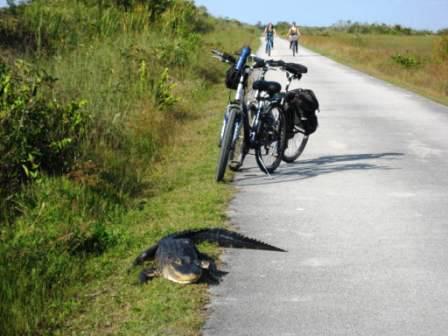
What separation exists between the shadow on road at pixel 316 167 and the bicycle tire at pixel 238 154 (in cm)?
14

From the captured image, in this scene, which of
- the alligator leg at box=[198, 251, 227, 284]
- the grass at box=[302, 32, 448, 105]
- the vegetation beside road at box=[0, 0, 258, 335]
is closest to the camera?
the vegetation beside road at box=[0, 0, 258, 335]

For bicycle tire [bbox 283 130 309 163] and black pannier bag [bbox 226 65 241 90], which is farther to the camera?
bicycle tire [bbox 283 130 309 163]

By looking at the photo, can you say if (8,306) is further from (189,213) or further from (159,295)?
(189,213)

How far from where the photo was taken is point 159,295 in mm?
4965

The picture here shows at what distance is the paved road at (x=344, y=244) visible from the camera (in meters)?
4.65

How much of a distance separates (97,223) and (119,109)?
5022 millimetres

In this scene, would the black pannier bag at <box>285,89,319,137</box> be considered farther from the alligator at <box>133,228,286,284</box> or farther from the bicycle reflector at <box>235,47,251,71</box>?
the alligator at <box>133,228,286,284</box>

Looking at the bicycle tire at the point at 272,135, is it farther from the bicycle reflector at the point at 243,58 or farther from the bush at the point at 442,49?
the bush at the point at 442,49

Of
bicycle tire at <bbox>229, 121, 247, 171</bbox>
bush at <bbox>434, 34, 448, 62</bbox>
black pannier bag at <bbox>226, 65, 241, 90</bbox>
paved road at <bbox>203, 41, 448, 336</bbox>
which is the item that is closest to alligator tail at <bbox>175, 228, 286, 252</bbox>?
paved road at <bbox>203, 41, 448, 336</bbox>

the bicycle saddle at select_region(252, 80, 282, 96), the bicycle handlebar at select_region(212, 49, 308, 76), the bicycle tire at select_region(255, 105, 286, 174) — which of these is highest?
the bicycle handlebar at select_region(212, 49, 308, 76)

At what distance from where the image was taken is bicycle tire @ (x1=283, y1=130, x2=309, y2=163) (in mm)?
9906

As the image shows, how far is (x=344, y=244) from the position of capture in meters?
6.27

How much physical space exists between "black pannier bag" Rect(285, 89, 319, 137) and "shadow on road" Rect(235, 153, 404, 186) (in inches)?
20.7

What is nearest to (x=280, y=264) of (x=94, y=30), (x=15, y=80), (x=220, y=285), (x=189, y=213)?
(x=220, y=285)
